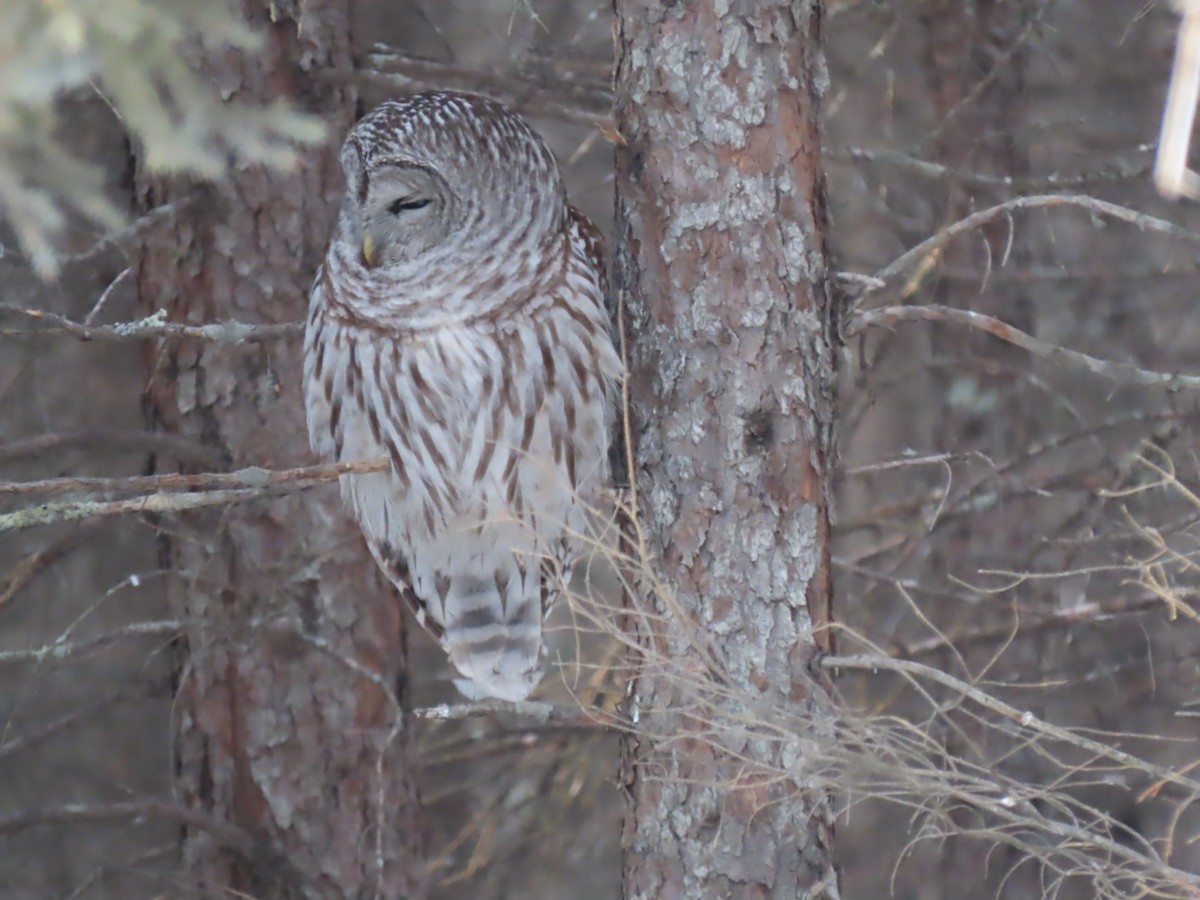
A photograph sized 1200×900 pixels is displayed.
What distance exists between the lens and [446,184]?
3.92 metres

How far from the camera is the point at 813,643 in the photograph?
3354 mm

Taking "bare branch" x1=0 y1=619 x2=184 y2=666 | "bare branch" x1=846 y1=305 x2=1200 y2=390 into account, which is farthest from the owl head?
"bare branch" x1=0 y1=619 x2=184 y2=666

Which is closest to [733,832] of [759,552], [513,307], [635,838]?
[635,838]

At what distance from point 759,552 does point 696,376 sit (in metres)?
0.42

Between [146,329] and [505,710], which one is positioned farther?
[146,329]

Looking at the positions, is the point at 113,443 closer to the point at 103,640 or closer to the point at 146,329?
the point at 103,640

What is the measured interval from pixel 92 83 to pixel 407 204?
1.10m

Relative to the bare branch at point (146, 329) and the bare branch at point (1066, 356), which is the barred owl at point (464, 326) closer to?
the bare branch at point (146, 329)

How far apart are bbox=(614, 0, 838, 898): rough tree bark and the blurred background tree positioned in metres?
0.17

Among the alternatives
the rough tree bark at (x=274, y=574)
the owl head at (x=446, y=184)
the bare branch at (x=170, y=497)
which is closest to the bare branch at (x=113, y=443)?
the rough tree bark at (x=274, y=574)

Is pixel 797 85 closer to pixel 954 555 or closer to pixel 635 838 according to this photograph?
pixel 635 838

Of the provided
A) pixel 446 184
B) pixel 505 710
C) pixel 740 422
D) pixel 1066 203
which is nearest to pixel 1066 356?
pixel 1066 203

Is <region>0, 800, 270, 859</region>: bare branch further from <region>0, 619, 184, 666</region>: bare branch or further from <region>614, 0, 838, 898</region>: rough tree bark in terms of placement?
<region>614, 0, 838, 898</region>: rough tree bark

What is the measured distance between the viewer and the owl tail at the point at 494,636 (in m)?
4.31
